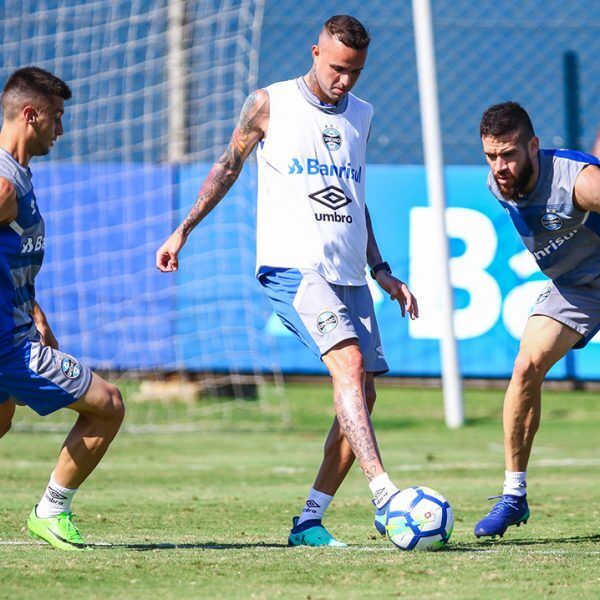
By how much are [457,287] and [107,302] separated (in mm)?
4009

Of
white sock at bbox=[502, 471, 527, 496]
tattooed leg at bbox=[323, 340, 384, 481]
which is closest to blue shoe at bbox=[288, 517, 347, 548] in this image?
tattooed leg at bbox=[323, 340, 384, 481]

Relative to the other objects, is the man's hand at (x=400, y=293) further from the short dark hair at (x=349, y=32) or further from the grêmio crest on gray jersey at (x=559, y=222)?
the short dark hair at (x=349, y=32)

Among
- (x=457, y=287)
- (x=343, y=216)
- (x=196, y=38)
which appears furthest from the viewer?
(x=196, y=38)

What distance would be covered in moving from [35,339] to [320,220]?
143 centimetres

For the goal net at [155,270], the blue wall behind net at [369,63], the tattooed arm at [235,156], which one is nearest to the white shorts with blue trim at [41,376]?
the tattooed arm at [235,156]

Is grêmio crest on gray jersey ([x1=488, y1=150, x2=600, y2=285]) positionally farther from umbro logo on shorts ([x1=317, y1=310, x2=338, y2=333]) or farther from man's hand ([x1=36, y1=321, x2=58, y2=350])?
man's hand ([x1=36, y1=321, x2=58, y2=350])

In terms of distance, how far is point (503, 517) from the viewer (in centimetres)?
639

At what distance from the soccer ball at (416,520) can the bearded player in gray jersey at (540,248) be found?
2.59 feet

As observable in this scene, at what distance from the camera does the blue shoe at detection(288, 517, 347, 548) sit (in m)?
5.97

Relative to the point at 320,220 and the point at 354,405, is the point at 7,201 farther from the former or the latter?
the point at 354,405

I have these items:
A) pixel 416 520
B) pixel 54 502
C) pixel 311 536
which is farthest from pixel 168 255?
pixel 416 520

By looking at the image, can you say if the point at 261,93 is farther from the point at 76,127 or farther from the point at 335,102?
the point at 76,127

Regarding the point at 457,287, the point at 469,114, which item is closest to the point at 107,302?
the point at 457,287

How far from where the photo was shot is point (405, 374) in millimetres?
14703
